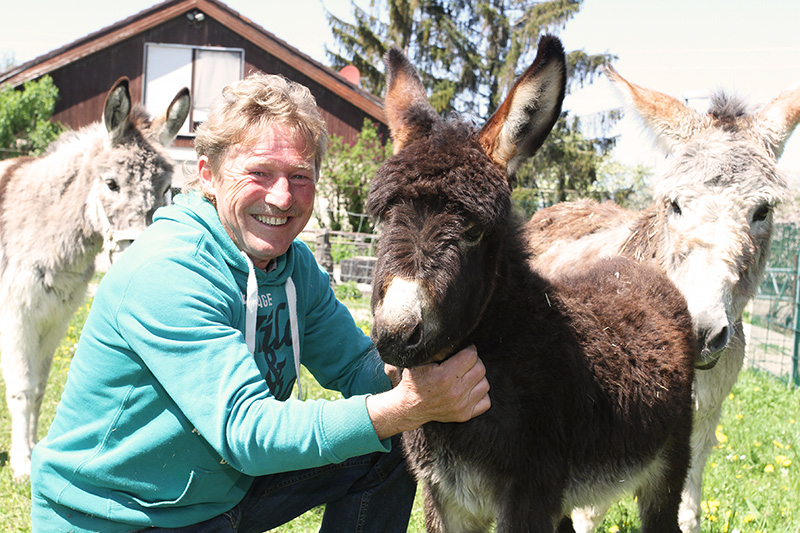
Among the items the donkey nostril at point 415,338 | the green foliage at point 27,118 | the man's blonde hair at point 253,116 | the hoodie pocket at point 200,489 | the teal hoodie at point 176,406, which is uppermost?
the green foliage at point 27,118

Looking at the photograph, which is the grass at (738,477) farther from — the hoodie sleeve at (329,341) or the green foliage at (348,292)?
the green foliage at (348,292)

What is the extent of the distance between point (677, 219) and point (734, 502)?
2.08 meters

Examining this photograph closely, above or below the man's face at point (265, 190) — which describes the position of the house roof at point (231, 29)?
above

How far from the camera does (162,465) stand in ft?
7.61

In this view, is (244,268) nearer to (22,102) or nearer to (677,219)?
(677,219)

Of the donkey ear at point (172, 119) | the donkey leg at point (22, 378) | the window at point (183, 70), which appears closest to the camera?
the donkey leg at point (22, 378)

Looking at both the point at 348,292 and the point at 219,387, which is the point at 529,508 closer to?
the point at 219,387

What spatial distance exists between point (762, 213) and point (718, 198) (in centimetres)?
29

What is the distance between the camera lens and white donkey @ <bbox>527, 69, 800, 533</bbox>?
9.87 feet

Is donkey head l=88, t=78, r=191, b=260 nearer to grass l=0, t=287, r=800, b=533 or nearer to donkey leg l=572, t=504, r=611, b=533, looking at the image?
grass l=0, t=287, r=800, b=533

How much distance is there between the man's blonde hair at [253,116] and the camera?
8.14 ft

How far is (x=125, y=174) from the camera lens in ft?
16.4

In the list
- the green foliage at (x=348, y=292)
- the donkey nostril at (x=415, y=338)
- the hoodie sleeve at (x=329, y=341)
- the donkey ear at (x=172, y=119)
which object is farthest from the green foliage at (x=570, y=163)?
the donkey nostril at (x=415, y=338)

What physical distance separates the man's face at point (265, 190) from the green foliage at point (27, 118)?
1556 cm
